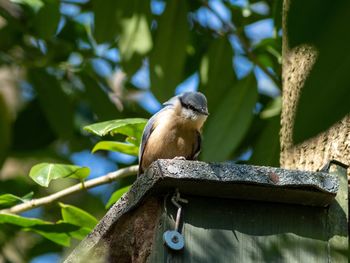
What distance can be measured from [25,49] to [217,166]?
3.54m

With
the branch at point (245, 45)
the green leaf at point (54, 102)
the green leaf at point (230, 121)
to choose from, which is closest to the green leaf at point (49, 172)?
the green leaf at point (230, 121)

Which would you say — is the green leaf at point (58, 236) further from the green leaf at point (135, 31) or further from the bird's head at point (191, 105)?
the green leaf at point (135, 31)

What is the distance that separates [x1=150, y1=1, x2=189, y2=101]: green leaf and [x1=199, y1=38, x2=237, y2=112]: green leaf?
235 millimetres

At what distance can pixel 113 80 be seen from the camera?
606cm

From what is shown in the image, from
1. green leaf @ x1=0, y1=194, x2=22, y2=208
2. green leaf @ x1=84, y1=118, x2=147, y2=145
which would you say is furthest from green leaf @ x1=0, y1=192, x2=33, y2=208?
green leaf @ x1=84, y1=118, x2=147, y2=145

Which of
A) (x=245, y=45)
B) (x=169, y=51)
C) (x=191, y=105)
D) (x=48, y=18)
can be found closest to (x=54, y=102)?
(x=48, y=18)

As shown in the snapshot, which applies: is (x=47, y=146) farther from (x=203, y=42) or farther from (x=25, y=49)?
(x=203, y=42)

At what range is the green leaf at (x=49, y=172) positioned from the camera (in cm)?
285

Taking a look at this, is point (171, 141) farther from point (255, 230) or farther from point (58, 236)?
point (255, 230)

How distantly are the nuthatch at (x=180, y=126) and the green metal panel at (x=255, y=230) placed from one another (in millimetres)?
1430

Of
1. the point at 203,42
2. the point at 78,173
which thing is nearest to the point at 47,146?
the point at 203,42

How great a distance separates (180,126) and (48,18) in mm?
1039

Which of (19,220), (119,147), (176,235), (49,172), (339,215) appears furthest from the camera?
(119,147)

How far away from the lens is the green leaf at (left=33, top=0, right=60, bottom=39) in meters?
3.97
